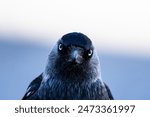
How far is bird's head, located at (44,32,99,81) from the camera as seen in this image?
747 cm

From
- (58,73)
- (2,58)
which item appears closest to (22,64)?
(2,58)

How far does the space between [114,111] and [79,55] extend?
0.34 m

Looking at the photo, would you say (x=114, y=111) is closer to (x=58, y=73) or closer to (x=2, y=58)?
(x=58, y=73)

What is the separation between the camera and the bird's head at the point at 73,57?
747 cm

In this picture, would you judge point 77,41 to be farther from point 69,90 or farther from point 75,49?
point 69,90

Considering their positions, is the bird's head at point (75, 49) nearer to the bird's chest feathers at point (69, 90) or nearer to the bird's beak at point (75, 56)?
the bird's beak at point (75, 56)

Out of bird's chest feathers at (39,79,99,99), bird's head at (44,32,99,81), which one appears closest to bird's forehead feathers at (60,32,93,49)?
bird's head at (44,32,99,81)

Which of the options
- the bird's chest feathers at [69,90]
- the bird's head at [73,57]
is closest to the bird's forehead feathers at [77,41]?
the bird's head at [73,57]

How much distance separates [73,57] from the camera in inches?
293

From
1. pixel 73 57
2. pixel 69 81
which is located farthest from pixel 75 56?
pixel 69 81

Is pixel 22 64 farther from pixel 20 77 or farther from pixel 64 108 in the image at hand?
pixel 64 108

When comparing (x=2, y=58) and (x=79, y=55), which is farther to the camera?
(x=2, y=58)

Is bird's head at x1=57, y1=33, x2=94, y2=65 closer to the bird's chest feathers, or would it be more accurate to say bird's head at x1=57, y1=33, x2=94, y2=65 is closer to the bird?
the bird

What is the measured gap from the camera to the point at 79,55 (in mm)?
7469
